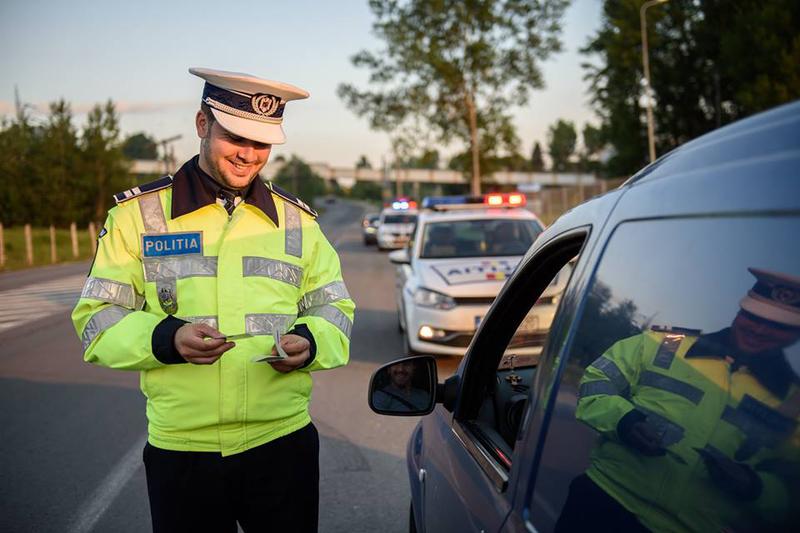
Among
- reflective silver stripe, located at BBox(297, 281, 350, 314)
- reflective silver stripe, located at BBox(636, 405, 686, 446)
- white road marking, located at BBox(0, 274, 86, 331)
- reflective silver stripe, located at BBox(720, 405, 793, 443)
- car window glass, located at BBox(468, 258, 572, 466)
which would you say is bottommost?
white road marking, located at BBox(0, 274, 86, 331)

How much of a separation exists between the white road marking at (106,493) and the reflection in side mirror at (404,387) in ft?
8.21

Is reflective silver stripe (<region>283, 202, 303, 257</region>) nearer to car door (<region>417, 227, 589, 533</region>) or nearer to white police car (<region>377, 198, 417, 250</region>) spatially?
car door (<region>417, 227, 589, 533</region>)

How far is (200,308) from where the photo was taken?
242 cm

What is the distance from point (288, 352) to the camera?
2363 millimetres

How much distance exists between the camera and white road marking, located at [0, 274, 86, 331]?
1343 centimetres

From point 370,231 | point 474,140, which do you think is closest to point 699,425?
point 370,231

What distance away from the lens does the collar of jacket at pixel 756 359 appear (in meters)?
1.05

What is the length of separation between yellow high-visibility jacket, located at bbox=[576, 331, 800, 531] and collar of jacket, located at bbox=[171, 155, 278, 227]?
134cm

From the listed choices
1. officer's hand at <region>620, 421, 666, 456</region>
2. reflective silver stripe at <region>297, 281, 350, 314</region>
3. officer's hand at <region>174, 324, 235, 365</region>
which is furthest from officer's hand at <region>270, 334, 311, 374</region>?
officer's hand at <region>620, 421, 666, 456</region>

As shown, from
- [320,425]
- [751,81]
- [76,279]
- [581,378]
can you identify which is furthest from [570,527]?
[751,81]

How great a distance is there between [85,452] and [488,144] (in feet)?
118

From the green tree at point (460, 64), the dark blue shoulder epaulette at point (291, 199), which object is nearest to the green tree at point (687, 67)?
the green tree at point (460, 64)

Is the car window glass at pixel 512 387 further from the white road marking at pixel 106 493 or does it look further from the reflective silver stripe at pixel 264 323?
the white road marking at pixel 106 493

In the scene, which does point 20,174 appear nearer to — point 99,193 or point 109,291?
point 99,193
